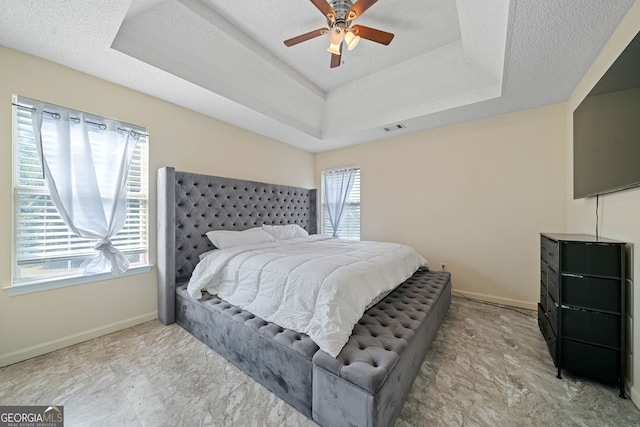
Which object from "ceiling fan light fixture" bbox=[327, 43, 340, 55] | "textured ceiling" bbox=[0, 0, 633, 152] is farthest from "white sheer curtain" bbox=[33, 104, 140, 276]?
"ceiling fan light fixture" bbox=[327, 43, 340, 55]

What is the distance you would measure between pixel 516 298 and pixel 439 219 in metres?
1.36

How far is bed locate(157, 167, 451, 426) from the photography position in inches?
48.8

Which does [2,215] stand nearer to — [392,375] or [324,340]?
[324,340]

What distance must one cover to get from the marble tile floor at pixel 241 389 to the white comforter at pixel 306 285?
1.65 ft

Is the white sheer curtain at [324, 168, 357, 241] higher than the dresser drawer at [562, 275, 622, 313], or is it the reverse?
the white sheer curtain at [324, 168, 357, 241]

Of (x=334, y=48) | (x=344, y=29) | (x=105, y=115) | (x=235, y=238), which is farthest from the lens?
(x=235, y=238)

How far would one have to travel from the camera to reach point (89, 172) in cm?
223

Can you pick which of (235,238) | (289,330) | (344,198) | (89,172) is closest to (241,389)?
(289,330)

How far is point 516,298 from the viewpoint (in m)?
3.01

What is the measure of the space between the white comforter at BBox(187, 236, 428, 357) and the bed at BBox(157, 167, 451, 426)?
8cm

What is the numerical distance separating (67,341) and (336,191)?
13.2ft

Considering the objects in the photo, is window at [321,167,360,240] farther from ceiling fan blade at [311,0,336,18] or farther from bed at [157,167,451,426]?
ceiling fan blade at [311,0,336,18]

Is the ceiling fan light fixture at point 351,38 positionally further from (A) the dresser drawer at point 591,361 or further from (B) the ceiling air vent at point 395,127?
(A) the dresser drawer at point 591,361

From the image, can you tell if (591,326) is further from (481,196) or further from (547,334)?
(481,196)
